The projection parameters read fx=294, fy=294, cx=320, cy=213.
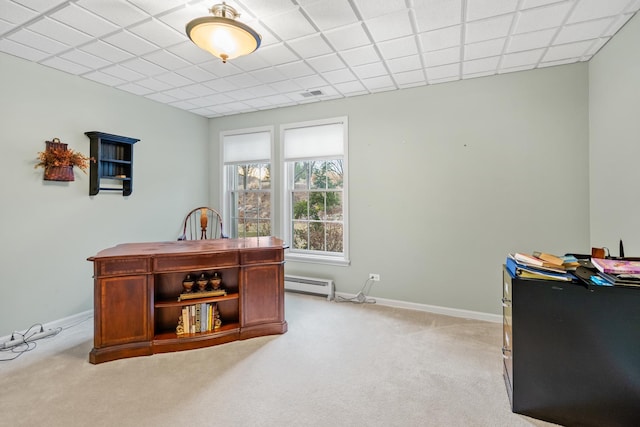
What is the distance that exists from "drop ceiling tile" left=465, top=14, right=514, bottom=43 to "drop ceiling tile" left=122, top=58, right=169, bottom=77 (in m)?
3.04

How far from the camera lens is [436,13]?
7.27 feet

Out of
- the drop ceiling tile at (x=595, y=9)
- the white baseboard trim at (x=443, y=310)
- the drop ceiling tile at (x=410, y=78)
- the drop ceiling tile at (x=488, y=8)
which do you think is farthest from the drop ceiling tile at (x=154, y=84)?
the drop ceiling tile at (x=595, y=9)

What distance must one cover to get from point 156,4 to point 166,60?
0.96m

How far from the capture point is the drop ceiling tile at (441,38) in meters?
2.45

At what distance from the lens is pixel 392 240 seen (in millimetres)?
3875

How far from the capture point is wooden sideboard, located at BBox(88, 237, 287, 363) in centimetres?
250

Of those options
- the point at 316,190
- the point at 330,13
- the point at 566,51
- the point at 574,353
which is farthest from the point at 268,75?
the point at 574,353

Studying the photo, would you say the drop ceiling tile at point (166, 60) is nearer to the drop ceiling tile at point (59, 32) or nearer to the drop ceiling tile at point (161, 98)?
the drop ceiling tile at point (59, 32)

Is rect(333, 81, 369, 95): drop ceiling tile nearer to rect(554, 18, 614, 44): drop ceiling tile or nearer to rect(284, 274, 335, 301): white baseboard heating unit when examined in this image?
rect(554, 18, 614, 44): drop ceiling tile

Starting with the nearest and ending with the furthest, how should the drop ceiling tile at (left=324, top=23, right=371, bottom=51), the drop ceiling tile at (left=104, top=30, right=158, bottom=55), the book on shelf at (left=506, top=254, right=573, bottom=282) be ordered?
the book on shelf at (left=506, top=254, right=573, bottom=282)
the drop ceiling tile at (left=324, top=23, right=371, bottom=51)
the drop ceiling tile at (left=104, top=30, right=158, bottom=55)

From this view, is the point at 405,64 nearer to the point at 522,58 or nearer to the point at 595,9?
the point at 522,58

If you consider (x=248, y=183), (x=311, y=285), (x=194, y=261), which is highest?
(x=248, y=183)

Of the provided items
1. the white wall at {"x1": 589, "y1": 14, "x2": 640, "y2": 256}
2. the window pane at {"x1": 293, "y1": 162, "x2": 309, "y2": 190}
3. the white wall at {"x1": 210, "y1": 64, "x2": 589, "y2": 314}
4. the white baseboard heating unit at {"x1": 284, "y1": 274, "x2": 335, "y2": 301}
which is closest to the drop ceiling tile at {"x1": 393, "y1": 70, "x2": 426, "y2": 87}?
the white wall at {"x1": 210, "y1": 64, "x2": 589, "y2": 314}

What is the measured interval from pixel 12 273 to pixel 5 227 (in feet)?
1.52
